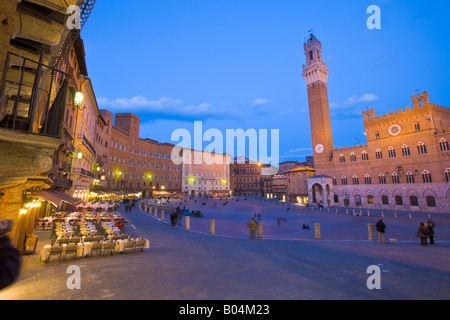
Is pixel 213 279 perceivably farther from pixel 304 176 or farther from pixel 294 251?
pixel 304 176

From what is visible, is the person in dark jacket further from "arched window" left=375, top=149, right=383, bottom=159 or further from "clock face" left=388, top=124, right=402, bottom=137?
"arched window" left=375, top=149, right=383, bottom=159

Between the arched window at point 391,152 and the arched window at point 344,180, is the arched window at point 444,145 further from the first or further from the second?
the arched window at point 344,180

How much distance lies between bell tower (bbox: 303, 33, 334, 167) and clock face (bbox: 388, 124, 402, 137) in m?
12.6

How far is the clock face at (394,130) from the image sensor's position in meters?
39.1

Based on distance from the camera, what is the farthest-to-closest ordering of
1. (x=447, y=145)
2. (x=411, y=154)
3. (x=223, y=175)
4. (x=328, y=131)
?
(x=223, y=175) < (x=328, y=131) < (x=411, y=154) < (x=447, y=145)

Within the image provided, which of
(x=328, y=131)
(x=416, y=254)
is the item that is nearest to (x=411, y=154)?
(x=328, y=131)

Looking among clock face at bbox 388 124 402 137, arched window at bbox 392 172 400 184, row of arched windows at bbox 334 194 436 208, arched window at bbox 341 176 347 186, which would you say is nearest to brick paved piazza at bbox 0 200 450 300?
row of arched windows at bbox 334 194 436 208

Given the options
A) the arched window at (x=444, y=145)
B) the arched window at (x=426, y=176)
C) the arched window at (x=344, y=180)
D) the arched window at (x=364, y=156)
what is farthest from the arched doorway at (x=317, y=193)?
the arched window at (x=444, y=145)

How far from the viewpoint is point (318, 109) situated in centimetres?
5328

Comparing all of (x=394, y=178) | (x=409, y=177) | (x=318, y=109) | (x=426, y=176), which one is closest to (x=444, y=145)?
(x=426, y=176)

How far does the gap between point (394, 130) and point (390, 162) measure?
6068 millimetres

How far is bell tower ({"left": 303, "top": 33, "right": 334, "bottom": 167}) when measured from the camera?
51.5 metres
